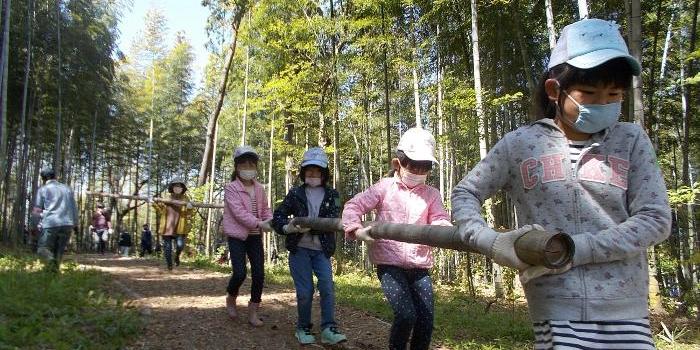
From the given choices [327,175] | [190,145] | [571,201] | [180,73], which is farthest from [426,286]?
[190,145]

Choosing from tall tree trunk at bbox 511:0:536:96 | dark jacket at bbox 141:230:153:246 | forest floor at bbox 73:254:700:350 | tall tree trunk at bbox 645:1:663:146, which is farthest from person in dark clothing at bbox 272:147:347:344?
dark jacket at bbox 141:230:153:246

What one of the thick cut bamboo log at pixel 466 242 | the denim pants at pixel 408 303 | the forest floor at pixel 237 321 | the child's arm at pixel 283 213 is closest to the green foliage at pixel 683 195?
the forest floor at pixel 237 321

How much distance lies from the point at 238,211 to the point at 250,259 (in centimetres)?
54

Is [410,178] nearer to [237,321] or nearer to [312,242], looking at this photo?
[312,242]

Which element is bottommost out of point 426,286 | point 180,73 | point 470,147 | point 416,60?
point 426,286

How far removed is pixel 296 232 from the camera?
4430mm

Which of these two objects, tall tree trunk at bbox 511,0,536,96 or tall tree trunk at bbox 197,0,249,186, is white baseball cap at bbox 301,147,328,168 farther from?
tall tree trunk at bbox 197,0,249,186

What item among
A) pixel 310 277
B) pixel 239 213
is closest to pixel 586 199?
pixel 310 277

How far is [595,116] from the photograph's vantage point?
5.35 ft

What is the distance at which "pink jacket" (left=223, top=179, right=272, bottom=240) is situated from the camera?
5.13 meters

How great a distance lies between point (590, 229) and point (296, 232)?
10.1 ft

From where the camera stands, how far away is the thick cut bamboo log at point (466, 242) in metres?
1.36

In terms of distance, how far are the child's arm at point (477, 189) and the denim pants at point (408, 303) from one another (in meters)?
1.75

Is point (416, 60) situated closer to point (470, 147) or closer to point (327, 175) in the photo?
point (470, 147)
